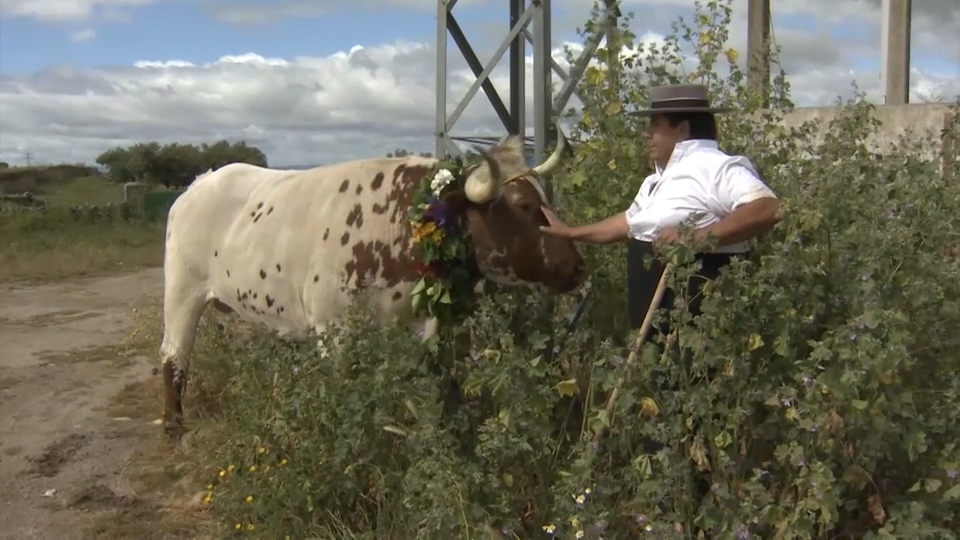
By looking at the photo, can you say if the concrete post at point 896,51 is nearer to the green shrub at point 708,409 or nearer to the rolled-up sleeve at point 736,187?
the green shrub at point 708,409

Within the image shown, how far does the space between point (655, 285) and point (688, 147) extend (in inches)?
21.7

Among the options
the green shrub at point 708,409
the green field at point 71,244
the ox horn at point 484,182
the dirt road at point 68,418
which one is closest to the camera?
the green shrub at point 708,409

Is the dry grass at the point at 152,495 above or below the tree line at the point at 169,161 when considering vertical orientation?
below

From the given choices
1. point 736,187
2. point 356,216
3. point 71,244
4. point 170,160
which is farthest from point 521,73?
point 170,160

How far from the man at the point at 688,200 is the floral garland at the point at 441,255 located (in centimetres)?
92

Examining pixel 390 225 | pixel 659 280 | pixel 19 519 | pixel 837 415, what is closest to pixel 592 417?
A: pixel 659 280

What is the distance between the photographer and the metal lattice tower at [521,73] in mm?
5832

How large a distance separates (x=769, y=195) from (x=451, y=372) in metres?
1.62

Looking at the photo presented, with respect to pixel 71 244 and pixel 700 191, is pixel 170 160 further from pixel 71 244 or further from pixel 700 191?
pixel 700 191

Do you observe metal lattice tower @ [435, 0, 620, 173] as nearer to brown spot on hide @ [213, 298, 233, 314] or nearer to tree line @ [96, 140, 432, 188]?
brown spot on hide @ [213, 298, 233, 314]

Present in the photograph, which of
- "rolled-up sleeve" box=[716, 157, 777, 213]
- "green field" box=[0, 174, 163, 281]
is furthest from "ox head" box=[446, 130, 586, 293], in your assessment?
"green field" box=[0, 174, 163, 281]

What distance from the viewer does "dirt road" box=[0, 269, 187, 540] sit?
523 centimetres

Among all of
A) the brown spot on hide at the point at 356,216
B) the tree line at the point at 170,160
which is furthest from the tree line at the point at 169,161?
the brown spot on hide at the point at 356,216

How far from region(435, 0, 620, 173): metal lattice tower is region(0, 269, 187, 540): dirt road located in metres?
2.96
